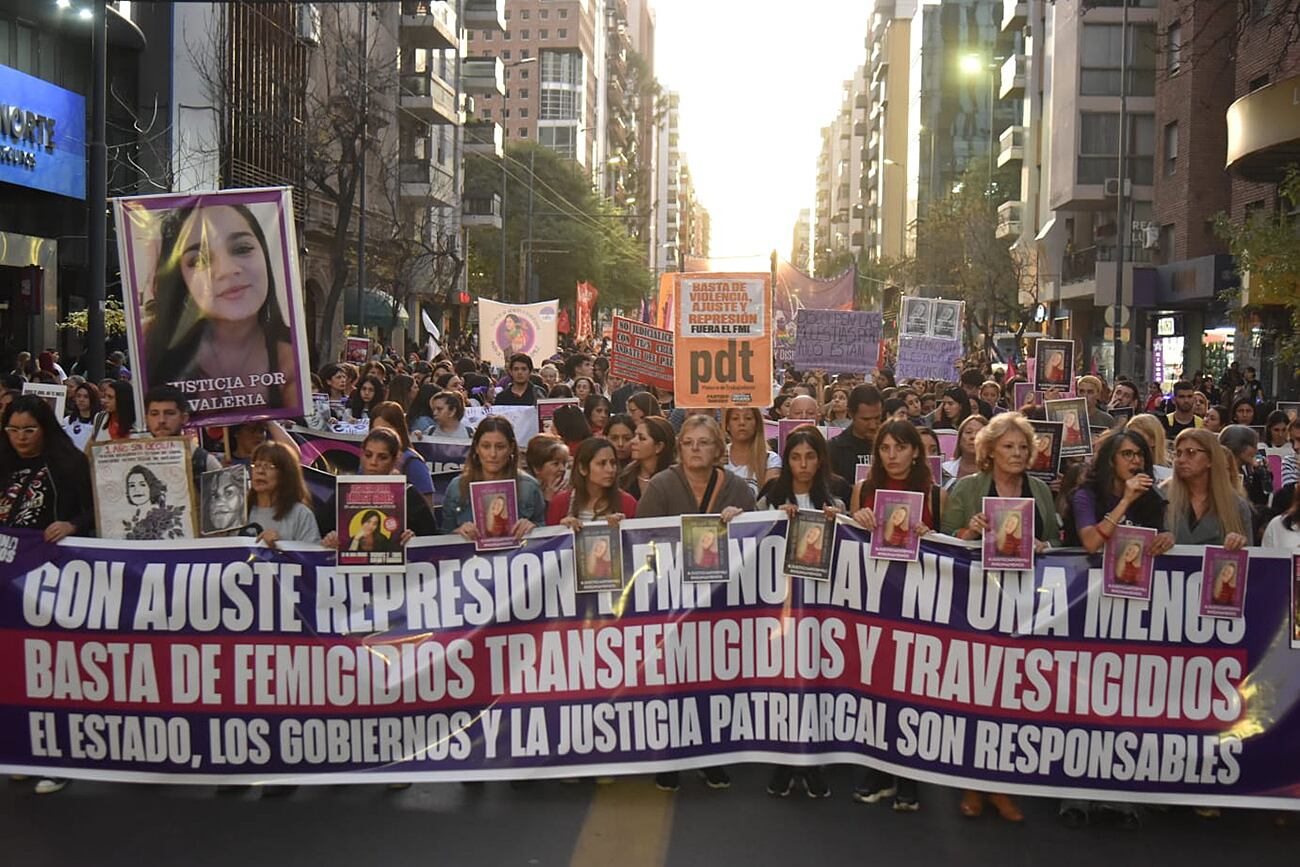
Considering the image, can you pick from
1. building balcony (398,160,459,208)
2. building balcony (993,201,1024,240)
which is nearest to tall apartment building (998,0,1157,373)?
building balcony (993,201,1024,240)

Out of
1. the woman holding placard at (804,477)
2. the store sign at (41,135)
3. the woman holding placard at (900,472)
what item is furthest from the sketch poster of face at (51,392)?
the store sign at (41,135)

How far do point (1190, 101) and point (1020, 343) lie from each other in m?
10.1

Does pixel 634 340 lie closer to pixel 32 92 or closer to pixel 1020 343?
pixel 32 92

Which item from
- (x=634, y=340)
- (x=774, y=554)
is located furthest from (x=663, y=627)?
(x=634, y=340)

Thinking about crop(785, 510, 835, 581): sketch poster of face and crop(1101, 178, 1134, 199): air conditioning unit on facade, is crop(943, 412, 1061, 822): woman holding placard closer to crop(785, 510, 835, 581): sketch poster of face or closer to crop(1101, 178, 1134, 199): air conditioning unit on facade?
crop(785, 510, 835, 581): sketch poster of face

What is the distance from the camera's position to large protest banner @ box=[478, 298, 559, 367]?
27.0 meters

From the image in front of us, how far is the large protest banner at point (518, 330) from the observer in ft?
88.4

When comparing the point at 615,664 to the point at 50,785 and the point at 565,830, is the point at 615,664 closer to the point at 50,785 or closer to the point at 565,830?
the point at 565,830

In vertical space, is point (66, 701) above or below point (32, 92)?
below

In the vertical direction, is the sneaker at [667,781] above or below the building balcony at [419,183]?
below

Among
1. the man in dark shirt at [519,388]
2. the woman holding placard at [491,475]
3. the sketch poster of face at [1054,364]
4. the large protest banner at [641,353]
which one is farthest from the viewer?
the large protest banner at [641,353]

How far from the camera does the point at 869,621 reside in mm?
6805

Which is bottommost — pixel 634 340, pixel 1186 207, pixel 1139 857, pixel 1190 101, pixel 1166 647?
pixel 1139 857

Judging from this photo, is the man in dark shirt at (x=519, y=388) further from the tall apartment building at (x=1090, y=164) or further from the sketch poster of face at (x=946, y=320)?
the tall apartment building at (x=1090, y=164)
